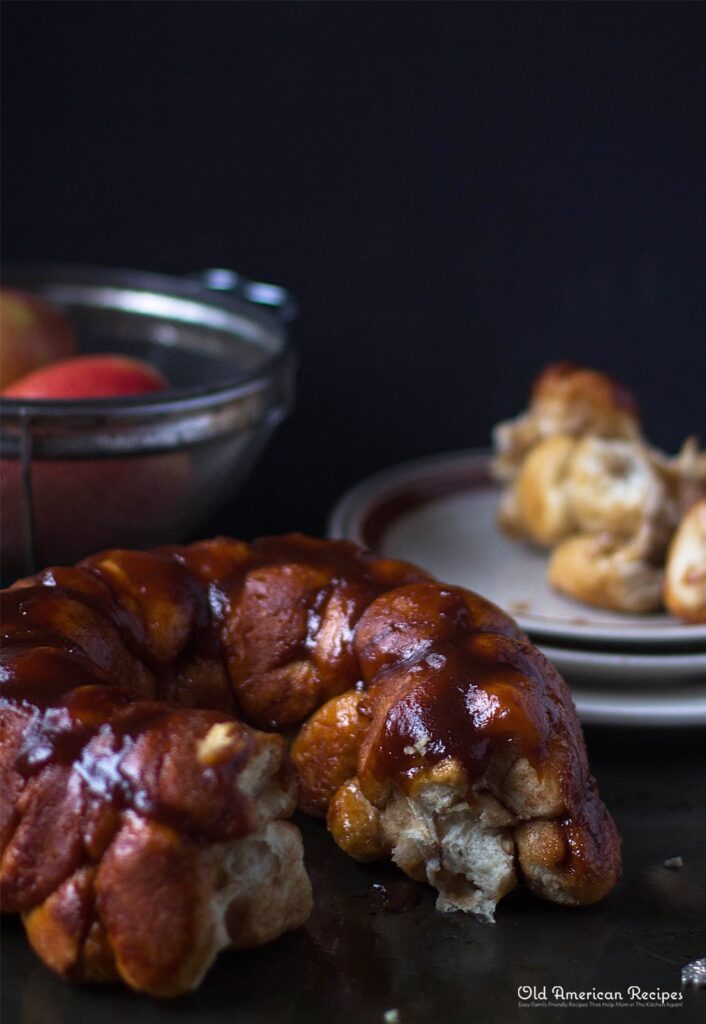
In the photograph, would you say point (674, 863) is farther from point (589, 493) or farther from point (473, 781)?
point (589, 493)

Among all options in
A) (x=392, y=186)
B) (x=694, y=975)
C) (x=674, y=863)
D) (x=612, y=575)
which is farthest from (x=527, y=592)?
(x=392, y=186)

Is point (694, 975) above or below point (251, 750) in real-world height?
below

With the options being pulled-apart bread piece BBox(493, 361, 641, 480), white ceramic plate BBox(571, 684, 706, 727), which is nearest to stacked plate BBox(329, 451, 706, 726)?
white ceramic plate BBox(571, 684, 706, 727)

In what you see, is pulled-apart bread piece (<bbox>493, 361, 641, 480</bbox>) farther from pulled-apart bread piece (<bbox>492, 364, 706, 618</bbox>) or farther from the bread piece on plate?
the bread piece on plate

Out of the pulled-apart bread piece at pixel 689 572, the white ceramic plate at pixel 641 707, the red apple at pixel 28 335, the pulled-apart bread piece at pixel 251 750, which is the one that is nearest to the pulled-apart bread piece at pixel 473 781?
the pulled-apart bread piece at pixel 251 750

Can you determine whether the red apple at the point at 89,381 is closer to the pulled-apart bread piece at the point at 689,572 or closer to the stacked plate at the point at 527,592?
the stacked plate at the point at 527,592

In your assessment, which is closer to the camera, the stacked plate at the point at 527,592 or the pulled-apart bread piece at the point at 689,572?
the stacked plate at the point at 527,592
